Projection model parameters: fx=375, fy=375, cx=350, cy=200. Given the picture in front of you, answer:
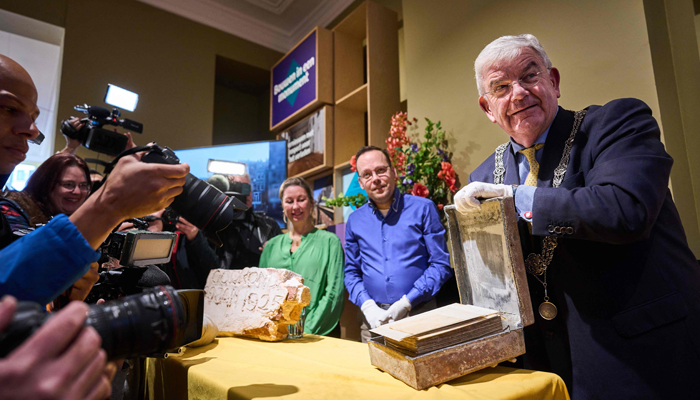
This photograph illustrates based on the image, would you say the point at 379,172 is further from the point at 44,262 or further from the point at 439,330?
the point at 44,262

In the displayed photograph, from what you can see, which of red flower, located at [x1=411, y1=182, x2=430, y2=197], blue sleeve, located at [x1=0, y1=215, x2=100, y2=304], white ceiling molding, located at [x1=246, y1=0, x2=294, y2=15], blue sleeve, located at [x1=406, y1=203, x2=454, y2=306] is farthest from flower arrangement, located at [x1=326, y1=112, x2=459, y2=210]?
white ceiling molding, located at [x1=246, y1=0, x2=294, y2=15]

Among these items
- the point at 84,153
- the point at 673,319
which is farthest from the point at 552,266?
the point at 84,153

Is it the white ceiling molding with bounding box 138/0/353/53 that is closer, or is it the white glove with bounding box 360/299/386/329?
the white glove with bounding box 360/299/386/329

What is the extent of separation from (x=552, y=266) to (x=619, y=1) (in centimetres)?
162

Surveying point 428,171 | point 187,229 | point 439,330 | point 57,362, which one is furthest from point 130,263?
point 428,171

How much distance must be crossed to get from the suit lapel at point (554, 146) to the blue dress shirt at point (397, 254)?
A: 3.12ft

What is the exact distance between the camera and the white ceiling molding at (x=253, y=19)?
4.65 metres

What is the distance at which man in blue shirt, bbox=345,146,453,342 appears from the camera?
1.88 meters

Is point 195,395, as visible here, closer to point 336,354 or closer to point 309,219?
point 336,354

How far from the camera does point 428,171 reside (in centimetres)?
263

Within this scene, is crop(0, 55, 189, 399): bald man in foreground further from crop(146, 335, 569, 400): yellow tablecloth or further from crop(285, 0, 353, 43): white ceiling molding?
crop(285, 0, 353, 43): white ceiling molding

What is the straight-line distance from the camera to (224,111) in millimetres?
5594

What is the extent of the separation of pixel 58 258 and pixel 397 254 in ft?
5.19

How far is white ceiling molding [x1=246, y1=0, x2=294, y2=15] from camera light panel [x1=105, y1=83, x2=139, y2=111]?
2713 millimetres
